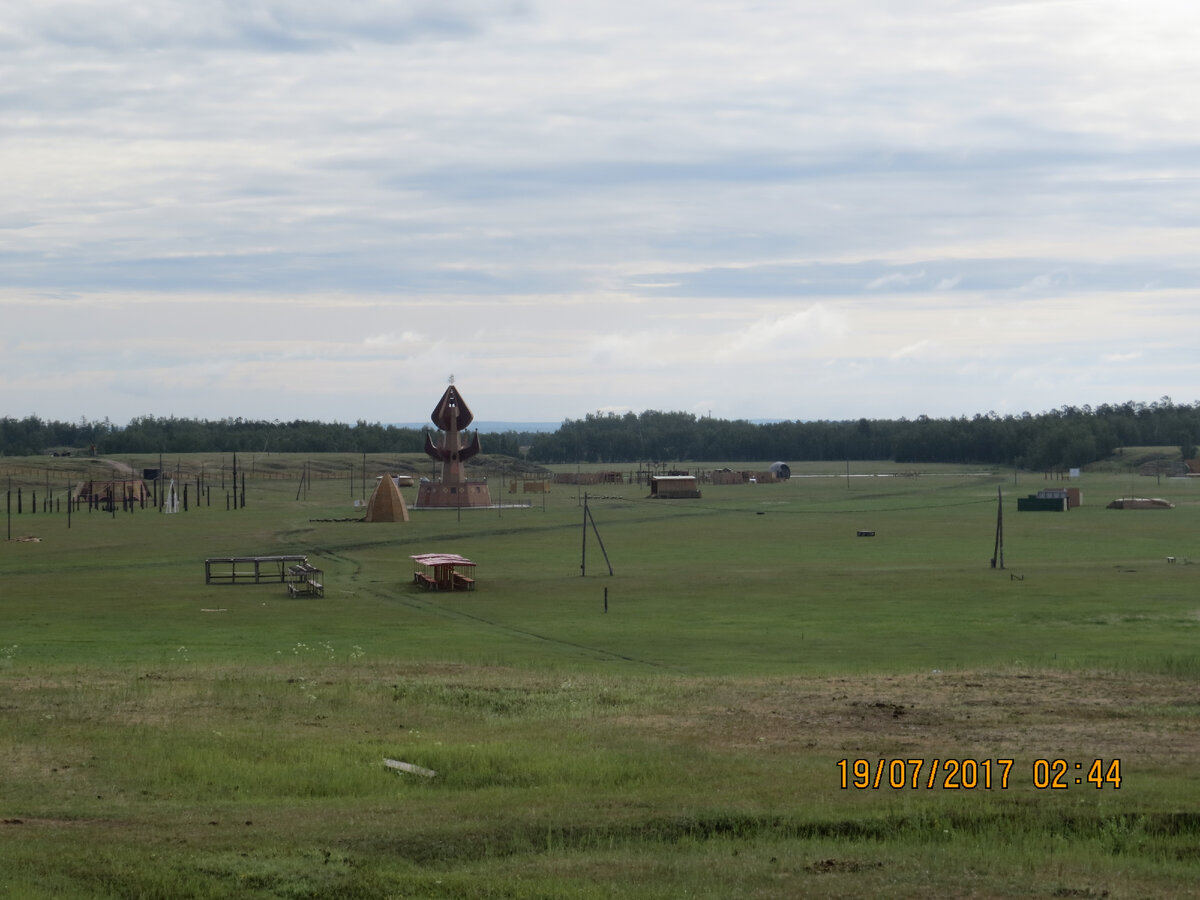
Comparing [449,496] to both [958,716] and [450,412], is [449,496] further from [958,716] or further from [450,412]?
[958,716]

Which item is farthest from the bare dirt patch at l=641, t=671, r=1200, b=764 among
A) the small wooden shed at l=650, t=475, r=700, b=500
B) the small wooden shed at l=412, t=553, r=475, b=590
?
the small wooden shed at l=650, t=475, r=700, b=500

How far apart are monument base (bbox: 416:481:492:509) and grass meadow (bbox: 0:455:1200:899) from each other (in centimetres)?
5504

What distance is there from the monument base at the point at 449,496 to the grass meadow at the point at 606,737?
55.0 meters

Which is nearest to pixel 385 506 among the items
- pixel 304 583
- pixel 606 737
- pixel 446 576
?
pixel 304 583

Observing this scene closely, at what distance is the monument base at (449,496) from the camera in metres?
109

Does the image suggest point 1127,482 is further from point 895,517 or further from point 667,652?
point 667,652

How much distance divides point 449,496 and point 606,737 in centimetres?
8982

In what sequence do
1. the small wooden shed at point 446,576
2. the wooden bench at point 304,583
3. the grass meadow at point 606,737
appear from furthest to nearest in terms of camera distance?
the small wooden shed at point 446,576
the wooden bench at point 304,583
the grass meadow at point 606,737

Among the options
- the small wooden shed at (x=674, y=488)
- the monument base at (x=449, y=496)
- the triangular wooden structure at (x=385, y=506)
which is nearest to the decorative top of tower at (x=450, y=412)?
the monument base at (x=449, y=496)

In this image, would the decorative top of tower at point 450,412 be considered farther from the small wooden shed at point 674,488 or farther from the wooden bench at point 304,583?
the wooden bench at point 304,583

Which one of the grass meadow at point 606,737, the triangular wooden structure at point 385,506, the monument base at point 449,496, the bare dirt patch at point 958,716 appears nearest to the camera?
the grass meadow at point 606,737

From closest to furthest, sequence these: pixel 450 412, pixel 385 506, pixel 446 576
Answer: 1. pixel 446 576
2. pixel 385 506
3. pixel 450 412

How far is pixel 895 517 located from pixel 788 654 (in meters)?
63.8

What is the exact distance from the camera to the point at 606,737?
20.8 m
